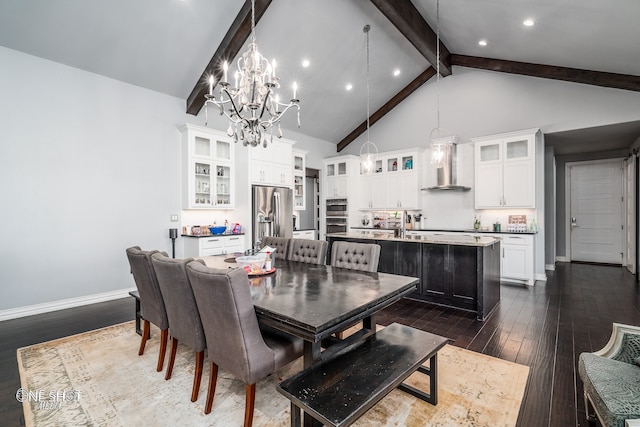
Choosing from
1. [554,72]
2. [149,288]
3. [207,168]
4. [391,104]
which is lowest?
[149,288]

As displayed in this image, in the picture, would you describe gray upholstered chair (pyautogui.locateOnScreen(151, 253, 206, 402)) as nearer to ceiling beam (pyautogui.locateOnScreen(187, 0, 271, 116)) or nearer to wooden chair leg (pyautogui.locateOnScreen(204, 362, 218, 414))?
wooden chair leg (pyautogui.locateOnScreen(204, 362, 218, 414))

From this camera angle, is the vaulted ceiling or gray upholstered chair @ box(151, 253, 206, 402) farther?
the vaulted ceiling

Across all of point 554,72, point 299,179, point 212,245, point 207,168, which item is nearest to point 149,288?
point 212,245

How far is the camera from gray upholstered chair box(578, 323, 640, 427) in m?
1.31

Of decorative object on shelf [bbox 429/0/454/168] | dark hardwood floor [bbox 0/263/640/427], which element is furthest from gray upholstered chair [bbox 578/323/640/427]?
decorative object on shelf [bbox 429/0/454/168]

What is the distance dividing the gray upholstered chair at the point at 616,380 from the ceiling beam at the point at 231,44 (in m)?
4.79

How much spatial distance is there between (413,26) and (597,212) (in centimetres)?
640

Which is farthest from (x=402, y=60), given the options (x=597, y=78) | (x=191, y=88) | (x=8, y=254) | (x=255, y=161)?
(x=8, y=254)

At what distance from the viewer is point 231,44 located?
4.24 metres

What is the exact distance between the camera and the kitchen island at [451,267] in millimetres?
3637

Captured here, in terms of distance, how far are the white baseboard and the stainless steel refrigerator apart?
2.30 m

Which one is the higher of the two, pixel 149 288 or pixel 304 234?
pixel 304 234

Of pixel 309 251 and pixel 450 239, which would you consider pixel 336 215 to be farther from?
pixel 309 251

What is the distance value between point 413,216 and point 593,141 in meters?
3.85
